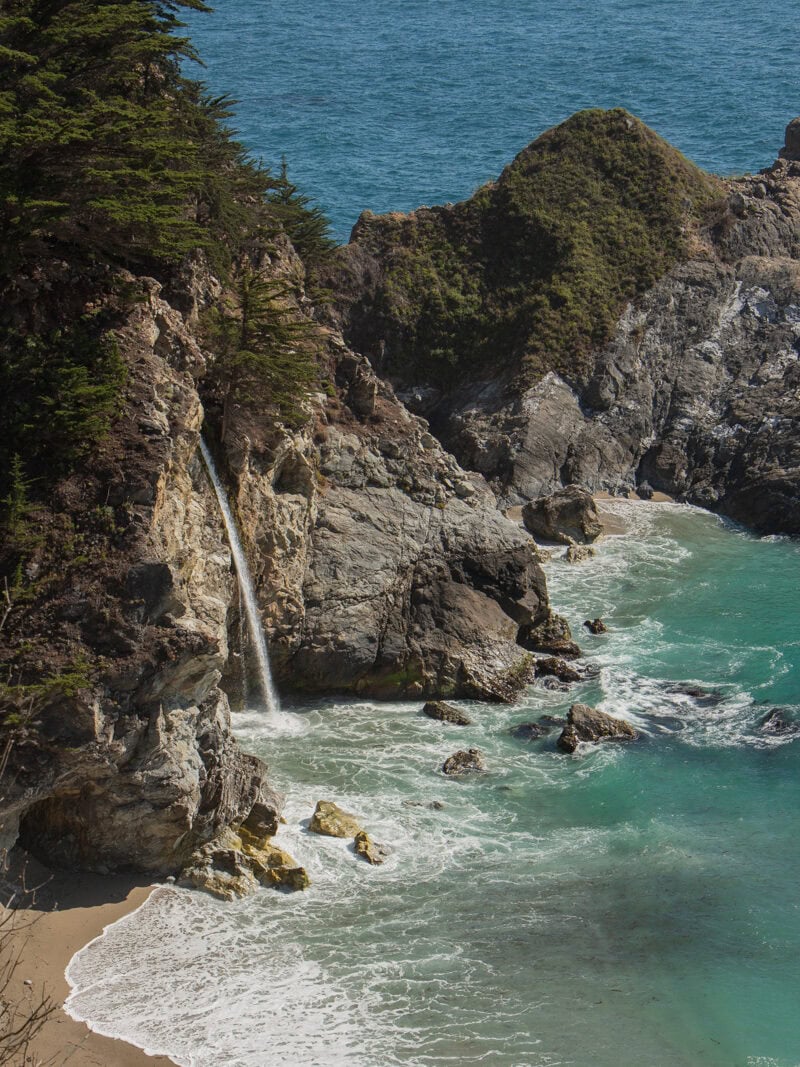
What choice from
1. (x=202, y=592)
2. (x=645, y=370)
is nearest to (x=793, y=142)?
(x=645, y=370)

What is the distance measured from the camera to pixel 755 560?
4119 cm

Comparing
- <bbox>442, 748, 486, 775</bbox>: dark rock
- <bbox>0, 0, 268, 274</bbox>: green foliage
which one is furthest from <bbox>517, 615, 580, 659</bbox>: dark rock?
<bbox>0, 0, 268, 274</bbox>: green foliage

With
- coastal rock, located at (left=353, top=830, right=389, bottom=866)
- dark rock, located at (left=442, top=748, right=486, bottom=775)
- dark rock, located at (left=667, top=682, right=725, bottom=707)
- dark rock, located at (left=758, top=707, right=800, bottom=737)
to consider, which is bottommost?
dark rock, located at (left=667, top=682, right=725, bottom=707)

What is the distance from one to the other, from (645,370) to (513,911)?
32571 millimetres

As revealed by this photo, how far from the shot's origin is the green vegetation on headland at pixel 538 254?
52094 millimetres

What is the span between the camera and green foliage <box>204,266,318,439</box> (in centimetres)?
2781

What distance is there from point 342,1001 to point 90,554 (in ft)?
28.3

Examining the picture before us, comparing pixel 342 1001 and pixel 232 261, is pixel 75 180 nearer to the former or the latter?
pixel 232 261

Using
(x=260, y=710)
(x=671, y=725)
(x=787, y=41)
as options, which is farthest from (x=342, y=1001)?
(x=787, y=41)

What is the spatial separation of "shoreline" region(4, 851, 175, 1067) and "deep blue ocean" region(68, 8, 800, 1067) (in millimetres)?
305

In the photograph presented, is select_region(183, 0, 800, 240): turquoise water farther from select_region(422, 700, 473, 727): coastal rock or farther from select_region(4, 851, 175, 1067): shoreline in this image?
select_region(4, 851, 175, 1067): shoreline

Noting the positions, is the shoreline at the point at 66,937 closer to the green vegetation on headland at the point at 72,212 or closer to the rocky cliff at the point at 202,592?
the rocky cliff at the point at 202,592

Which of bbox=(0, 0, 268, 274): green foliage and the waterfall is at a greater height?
bbox=(0, 0, 268, 274): green foliage

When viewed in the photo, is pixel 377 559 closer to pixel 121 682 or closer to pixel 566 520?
pixel 121 682
